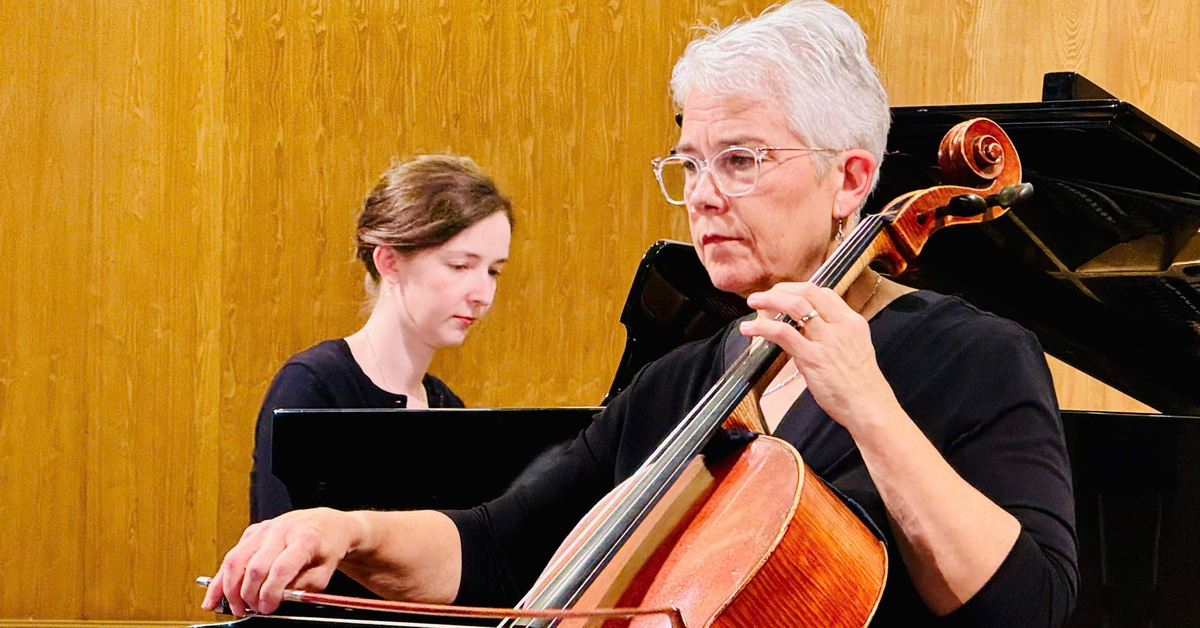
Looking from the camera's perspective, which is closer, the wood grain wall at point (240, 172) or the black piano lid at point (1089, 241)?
the black piano lid at point (1089, 241)

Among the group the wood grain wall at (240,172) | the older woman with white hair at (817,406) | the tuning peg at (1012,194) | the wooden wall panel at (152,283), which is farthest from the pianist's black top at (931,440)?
the wooden wall panel at (152,283)

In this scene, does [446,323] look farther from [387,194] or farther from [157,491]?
[157,491]

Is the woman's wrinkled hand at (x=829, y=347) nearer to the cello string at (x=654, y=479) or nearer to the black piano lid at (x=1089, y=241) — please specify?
the cello string at (x=654, y=479)

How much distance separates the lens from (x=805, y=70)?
3.74 ft

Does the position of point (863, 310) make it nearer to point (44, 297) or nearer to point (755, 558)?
point (755, 558)

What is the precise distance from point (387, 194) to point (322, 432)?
91cm

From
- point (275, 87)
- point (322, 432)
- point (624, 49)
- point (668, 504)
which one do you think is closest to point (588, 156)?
point (624, 49)

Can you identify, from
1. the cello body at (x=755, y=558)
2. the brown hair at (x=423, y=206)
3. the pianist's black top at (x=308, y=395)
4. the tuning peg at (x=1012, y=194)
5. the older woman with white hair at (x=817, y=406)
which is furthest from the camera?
the brown hair at (x=423, y=206)

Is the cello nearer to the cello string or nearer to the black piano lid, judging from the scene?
the cello string

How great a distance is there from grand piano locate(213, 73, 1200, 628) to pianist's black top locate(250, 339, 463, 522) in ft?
1.85

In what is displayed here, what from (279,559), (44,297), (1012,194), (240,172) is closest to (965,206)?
(1012,194)

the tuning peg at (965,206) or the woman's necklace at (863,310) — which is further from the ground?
the tuning peg at (965,206)

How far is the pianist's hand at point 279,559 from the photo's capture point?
2.86 ft

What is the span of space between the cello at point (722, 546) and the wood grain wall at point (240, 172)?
2657 millimetres
